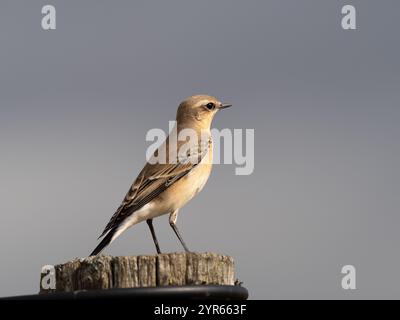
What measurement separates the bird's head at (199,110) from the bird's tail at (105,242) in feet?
11.3

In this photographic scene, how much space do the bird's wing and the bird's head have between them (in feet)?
3.42

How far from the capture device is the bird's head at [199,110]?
610 inches

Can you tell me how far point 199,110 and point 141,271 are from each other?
7522 mm

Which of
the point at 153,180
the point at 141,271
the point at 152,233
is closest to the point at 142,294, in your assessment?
the point at 141,271

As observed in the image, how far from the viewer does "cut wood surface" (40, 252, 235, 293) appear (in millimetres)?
8312

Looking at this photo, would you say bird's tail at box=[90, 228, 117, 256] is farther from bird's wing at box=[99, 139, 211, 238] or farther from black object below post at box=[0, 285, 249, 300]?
black object below post at box=[0, 285, 249, 300]

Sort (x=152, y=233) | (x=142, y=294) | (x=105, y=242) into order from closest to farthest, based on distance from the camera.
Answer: (x=142, y=294), (x=105, y=242), (x=152, y=233)

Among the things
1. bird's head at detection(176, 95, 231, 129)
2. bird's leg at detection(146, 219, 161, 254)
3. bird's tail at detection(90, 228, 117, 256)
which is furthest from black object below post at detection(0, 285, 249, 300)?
→ bird's head at detection(176, 95, 231, 129)

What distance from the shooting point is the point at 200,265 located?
8555 millimetres

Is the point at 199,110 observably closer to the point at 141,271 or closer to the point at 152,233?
the point at 152,233

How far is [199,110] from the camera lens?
15.5m
